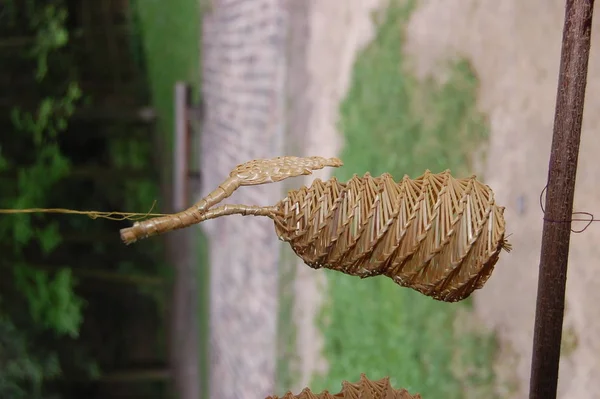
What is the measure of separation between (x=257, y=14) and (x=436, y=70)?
939mm

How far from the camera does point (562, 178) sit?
66cm

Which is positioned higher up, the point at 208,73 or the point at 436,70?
the point at 208,73

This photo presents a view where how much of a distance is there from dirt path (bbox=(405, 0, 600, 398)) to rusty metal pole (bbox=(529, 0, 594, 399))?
34cm

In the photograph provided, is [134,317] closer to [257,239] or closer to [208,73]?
[208,73]

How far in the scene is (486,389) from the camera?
4.10ft

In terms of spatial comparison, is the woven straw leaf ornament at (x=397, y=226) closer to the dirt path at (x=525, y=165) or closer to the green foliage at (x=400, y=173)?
the dirt path at (x=525, y=165)

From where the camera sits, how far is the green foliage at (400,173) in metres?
1.32

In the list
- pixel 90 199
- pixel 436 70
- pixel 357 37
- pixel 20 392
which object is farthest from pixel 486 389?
pixel 90 199

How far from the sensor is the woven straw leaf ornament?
24.3 inches

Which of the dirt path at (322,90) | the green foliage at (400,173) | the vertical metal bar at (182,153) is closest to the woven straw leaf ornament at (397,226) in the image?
the green foliage at (400,173)

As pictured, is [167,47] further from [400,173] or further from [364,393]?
[364,393]

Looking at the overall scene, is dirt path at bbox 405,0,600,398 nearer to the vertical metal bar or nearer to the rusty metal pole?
the rusty metal pole

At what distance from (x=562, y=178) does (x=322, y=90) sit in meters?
1.28

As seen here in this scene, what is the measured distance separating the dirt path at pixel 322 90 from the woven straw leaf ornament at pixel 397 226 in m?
1.13
